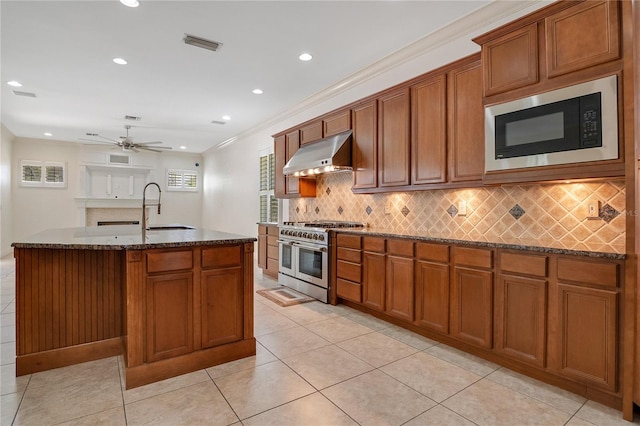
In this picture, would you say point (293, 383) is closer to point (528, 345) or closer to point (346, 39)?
point (528, 345)

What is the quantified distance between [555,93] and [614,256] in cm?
117

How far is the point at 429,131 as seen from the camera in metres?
3.40

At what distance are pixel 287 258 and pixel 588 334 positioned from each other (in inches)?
145

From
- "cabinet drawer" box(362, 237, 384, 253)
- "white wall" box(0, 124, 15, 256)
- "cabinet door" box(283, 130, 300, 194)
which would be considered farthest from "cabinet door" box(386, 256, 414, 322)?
"white wall" box(0, 124, 15, 256)

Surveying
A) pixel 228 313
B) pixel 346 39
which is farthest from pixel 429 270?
pixel 346 39

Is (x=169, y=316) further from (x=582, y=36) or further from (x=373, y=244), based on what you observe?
(x=582, y=36)

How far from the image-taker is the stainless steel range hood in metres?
4.29

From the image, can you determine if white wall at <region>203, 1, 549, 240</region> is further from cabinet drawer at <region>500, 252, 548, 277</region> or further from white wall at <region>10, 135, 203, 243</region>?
white wall at <region>10, 135, 203, 243</region>

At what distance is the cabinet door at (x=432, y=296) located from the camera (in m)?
2.83

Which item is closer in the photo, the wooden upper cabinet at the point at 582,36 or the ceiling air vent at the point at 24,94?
the wooden upper cabinet at the point at 582,36

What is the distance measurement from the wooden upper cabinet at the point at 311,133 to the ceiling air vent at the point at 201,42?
5.79ft

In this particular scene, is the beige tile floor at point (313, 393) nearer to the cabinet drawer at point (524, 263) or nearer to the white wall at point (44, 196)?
the cabinet drawer at point (524, 263)

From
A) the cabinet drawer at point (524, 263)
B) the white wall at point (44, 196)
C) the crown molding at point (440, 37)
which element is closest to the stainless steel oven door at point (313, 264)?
the cabinet drawer at point (524, 263)

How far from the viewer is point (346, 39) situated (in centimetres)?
358
